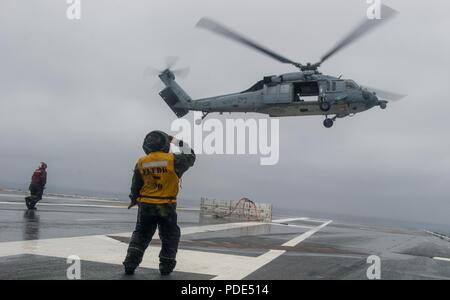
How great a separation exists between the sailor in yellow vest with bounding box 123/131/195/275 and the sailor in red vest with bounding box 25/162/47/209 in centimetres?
1402

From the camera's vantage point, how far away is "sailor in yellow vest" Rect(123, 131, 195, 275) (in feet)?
21.9

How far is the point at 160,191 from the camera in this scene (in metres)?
6.75

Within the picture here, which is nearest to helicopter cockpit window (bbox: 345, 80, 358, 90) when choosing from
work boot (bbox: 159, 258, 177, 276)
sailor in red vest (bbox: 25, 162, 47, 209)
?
sailor in red vest (bbox: 25, 162, 47, 209)

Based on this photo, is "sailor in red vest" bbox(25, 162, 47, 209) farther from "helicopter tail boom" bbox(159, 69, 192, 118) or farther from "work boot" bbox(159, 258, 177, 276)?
"work boot" bbox(159, 258, 177, 276)

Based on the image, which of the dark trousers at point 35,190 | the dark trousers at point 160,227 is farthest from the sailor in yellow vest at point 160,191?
the dark trousers at point 35,190

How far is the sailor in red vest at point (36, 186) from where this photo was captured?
62.1 feet

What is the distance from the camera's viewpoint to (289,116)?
2417 centimetres

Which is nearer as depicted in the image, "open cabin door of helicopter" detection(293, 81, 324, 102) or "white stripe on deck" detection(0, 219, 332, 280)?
"white stripe on deck" detection(0, 219, 332, 280)

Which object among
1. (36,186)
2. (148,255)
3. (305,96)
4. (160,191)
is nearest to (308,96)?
(305,96)

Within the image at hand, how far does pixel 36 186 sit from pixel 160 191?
14.4m

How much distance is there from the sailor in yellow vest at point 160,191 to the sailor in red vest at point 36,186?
1402 cm
